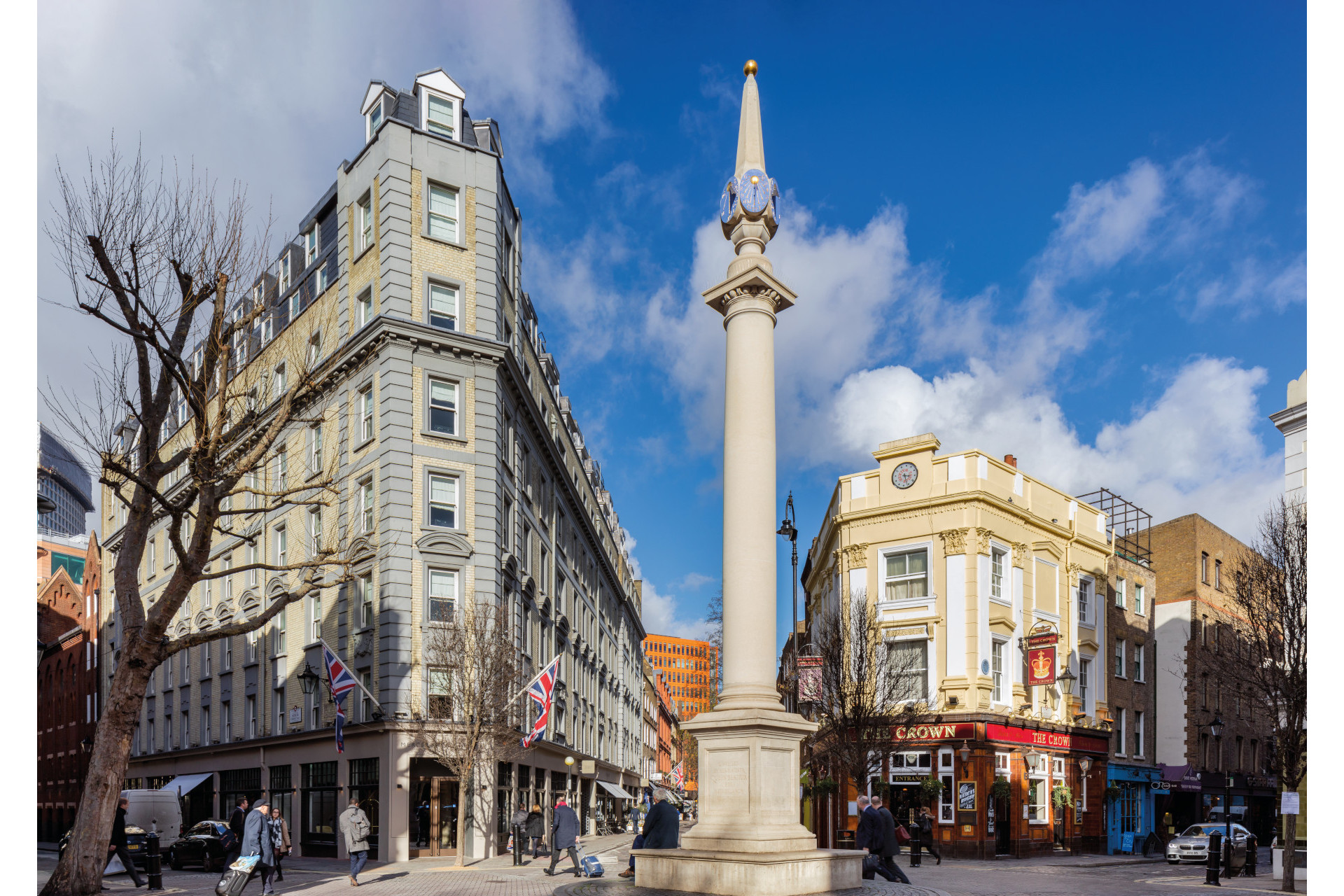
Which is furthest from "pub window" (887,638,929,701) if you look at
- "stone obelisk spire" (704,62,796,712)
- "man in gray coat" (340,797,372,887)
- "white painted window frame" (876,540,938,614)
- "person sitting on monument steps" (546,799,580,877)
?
"stone obelisk spire" (704,62,796,712)

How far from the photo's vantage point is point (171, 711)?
49875 millimetres

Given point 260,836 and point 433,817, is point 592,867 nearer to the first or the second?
point 260,836

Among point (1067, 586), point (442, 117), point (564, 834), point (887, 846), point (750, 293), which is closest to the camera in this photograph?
point (750, 293)

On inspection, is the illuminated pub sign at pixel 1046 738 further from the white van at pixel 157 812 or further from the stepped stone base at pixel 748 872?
the white van at pixel 157 812

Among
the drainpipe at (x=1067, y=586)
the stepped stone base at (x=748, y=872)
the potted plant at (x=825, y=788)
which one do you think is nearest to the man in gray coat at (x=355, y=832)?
the stepped stone base at (x=748, y=872)

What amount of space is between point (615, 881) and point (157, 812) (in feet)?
75.1

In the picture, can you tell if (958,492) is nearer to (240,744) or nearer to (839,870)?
(839,870)

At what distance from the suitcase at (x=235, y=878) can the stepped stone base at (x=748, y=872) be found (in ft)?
21.9

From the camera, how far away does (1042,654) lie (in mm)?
38094

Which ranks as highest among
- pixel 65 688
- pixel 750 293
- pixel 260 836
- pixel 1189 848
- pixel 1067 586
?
pixel 750 293

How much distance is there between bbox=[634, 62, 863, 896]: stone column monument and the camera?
14.7 metres

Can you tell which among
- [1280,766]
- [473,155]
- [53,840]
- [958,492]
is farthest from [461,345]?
[53,840]

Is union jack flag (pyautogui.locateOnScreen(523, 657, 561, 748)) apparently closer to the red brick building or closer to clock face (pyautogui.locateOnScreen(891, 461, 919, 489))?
clock face (pyautogui.locateOnScreen(891, 461, 919, 489))

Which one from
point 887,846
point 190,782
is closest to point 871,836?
point 887,846
